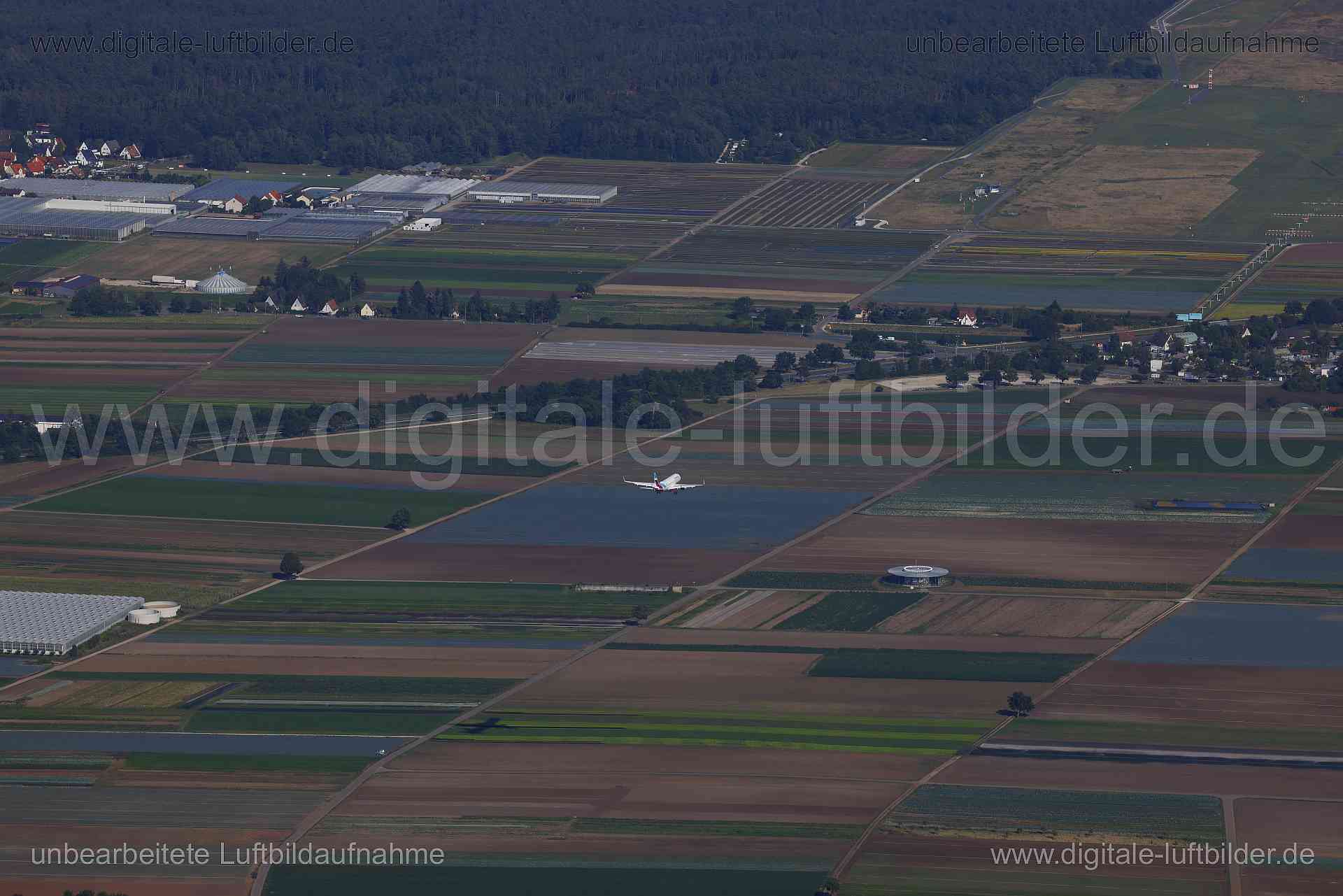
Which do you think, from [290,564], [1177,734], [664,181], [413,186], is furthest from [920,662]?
[664,181]

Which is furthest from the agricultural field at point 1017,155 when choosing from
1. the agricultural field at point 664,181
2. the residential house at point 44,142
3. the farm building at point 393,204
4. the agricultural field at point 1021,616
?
the agricultural field at point 1021,616

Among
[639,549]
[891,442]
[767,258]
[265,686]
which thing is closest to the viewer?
[265,686]

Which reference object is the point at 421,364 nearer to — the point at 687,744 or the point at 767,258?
the point at 767,258

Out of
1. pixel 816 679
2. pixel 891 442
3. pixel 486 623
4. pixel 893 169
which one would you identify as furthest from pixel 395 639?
pixel 893 169

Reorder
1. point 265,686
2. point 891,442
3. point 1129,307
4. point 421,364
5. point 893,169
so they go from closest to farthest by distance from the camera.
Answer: point 265,686, point 891,442, point 421,364, point 1129,307, point 893,169

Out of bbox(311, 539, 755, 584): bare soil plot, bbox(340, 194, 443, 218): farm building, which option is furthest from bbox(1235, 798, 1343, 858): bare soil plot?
bbox(340, 194, 443, 218): farm building

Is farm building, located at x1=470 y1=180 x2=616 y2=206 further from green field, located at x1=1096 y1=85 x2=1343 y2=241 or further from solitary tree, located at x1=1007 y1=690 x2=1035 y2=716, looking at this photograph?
solitary tree, located at x1=1007 y1=690 x2=1035 y2=716

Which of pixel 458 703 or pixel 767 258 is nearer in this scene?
pixel 458 703
